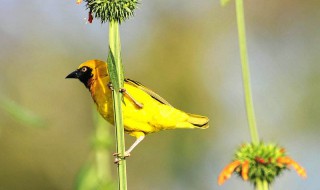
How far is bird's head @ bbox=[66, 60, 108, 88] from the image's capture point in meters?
1.87

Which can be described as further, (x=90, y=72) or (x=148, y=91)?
(x=90, y=72)

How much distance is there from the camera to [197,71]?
630 cm

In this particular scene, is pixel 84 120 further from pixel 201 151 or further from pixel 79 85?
pixel 201 151

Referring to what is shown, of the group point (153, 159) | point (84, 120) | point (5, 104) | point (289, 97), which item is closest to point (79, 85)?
point (84, 120)

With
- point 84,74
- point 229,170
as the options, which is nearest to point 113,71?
point 229,170

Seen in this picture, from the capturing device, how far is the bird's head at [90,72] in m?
1.87

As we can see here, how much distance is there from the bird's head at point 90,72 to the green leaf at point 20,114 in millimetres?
859

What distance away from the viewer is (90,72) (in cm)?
203

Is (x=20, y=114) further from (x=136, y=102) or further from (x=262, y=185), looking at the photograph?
(x=136, y=102)

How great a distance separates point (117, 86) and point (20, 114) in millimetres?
143

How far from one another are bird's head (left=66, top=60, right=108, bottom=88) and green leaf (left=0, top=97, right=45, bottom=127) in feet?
2.82

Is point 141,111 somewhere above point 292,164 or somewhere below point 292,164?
above

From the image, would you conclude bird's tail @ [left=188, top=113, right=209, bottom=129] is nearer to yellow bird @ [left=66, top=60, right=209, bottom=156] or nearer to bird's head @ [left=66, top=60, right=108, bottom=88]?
yellow bird @ [left=66, top=60, right=209, bottom=156]

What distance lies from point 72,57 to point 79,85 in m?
0.23
